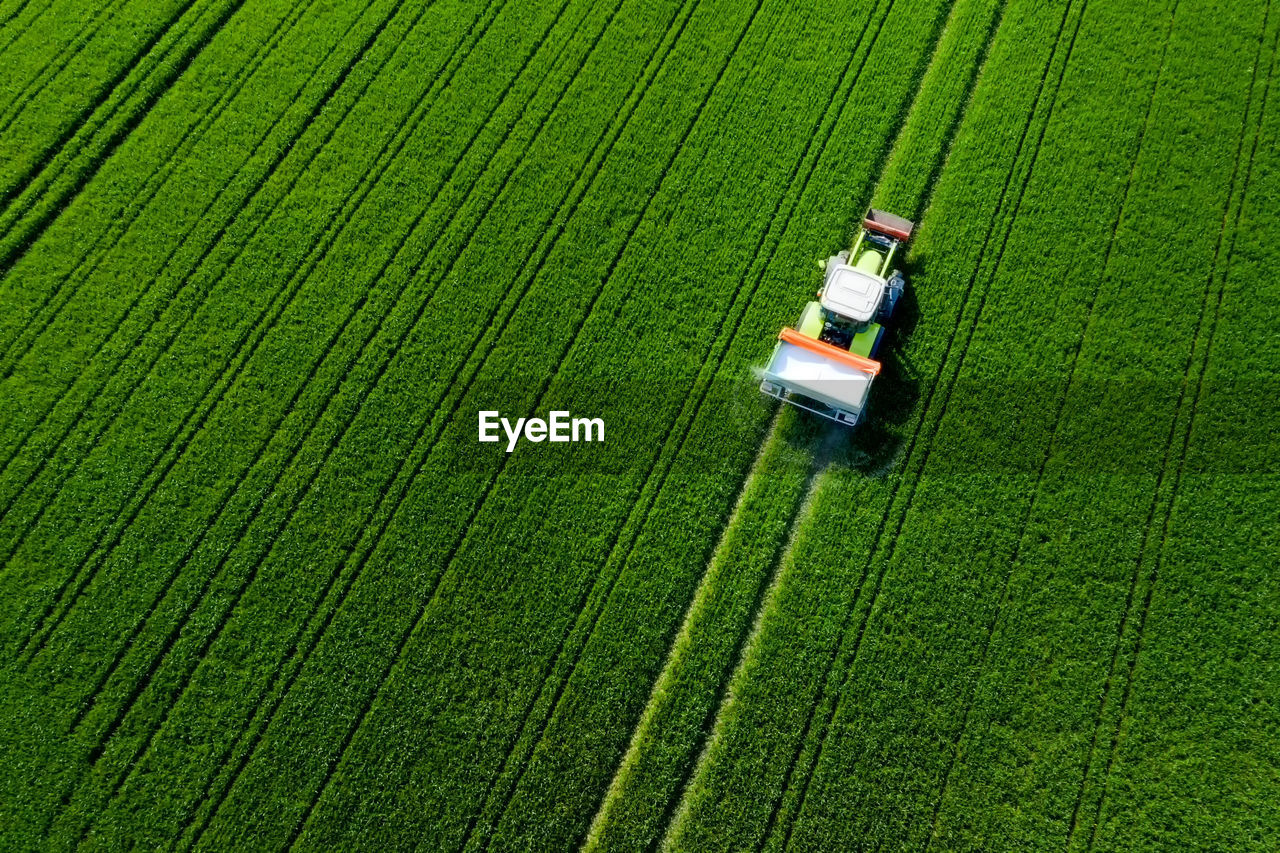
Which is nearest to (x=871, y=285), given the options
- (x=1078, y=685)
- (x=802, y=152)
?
(x=802, y=152)

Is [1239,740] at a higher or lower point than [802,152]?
lower

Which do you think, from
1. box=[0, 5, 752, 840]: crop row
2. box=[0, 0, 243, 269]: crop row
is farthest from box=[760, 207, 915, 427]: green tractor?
box=[0, 0, 243, 269]: crop row

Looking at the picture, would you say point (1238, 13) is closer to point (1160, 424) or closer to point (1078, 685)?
point (1160, 424)

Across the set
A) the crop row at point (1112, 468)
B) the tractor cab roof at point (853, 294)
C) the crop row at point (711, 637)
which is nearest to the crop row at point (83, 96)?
the crop row at point (711, 637)

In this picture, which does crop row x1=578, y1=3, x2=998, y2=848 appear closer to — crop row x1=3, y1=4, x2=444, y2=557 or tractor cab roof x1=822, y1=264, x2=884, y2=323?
tractor cab roof x1=822, y1=264, x2=884, y2=323

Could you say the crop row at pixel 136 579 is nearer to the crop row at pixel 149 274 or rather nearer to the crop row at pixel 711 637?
the crop row at pixel 149 274

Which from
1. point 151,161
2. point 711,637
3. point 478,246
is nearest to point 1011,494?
point 711,637
